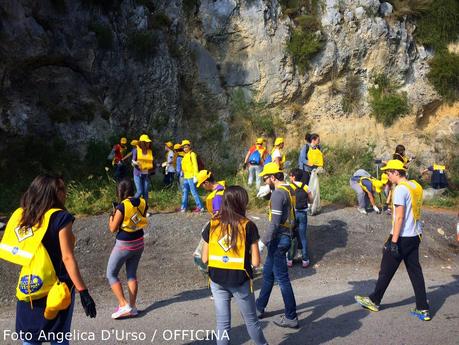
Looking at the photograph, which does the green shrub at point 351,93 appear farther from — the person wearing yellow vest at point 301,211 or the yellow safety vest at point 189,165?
the person wearing yellow vest at point 301,211

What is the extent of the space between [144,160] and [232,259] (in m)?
5.87

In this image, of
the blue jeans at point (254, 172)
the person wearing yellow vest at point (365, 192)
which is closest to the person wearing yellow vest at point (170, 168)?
the blue jeans at point (254, 172)

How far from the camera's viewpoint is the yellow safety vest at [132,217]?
16.1 ft

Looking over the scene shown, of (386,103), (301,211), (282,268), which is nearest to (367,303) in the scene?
(282,268)

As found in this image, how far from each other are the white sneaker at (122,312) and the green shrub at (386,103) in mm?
15339

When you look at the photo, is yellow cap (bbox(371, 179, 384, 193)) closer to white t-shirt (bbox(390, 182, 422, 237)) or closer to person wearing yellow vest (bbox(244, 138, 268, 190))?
person wearing yellow vest (bbox(244, 138, 268, 190))

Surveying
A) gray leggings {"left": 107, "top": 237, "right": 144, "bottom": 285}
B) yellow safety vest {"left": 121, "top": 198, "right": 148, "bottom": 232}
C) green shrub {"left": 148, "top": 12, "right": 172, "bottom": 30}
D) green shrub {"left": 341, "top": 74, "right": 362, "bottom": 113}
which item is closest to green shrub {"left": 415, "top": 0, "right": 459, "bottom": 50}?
green shrub {"left": 341, "top": 74, "right": 362, "bottom": 113}

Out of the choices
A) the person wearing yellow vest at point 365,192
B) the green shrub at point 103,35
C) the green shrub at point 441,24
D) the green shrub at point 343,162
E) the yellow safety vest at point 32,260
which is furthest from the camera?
the green shrub at point 441,24

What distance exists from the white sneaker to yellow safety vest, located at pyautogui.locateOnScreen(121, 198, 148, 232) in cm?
95

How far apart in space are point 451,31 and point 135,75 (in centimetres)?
1386

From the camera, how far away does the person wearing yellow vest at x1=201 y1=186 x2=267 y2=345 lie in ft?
12.0

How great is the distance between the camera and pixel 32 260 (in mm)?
2994

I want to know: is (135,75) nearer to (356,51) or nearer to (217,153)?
(217,153)

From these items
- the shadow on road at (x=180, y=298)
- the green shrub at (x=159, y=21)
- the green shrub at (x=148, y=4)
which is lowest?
the shadow on road at (x=180, y=298)
